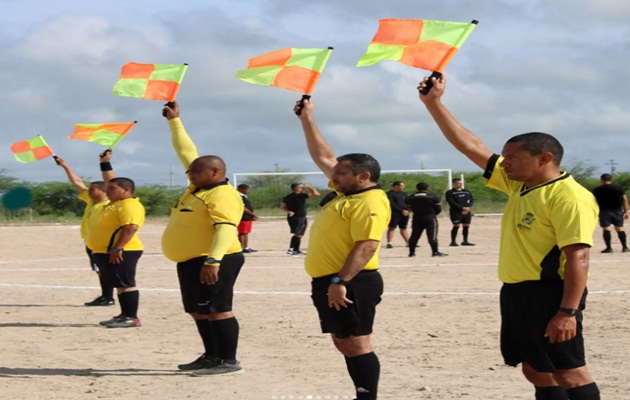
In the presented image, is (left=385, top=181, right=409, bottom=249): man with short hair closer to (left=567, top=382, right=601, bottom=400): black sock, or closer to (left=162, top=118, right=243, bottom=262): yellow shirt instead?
(left=162, top=118, right=243, bottom=262): yellow shirt

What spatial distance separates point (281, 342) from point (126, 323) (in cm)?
212

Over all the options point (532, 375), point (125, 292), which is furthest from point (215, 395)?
point (125, 292)

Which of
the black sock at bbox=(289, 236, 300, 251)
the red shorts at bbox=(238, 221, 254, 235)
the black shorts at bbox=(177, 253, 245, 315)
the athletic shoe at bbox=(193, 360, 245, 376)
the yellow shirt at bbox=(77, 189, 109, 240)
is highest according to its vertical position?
the yellow shirt at bbox=(77, 189, 109, 240)

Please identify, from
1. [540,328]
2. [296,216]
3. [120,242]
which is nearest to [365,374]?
[540,328]

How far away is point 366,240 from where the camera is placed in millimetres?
6227

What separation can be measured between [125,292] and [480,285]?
5.93 metres

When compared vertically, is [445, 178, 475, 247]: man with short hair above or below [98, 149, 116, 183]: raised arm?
below

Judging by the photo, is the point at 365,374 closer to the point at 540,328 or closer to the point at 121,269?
the point at 540,328

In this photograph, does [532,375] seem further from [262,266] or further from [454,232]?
[454,232]

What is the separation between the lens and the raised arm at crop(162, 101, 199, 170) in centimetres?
860

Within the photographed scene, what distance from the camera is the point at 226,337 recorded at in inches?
322

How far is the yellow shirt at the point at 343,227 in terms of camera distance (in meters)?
6.27

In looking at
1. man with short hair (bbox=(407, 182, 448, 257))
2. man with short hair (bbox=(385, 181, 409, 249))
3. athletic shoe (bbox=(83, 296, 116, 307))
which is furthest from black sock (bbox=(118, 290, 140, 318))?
man with short hair (bbox=(385, 181, 409, 249))

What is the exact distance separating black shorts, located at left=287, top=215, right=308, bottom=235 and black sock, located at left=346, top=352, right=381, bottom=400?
17.2 m
